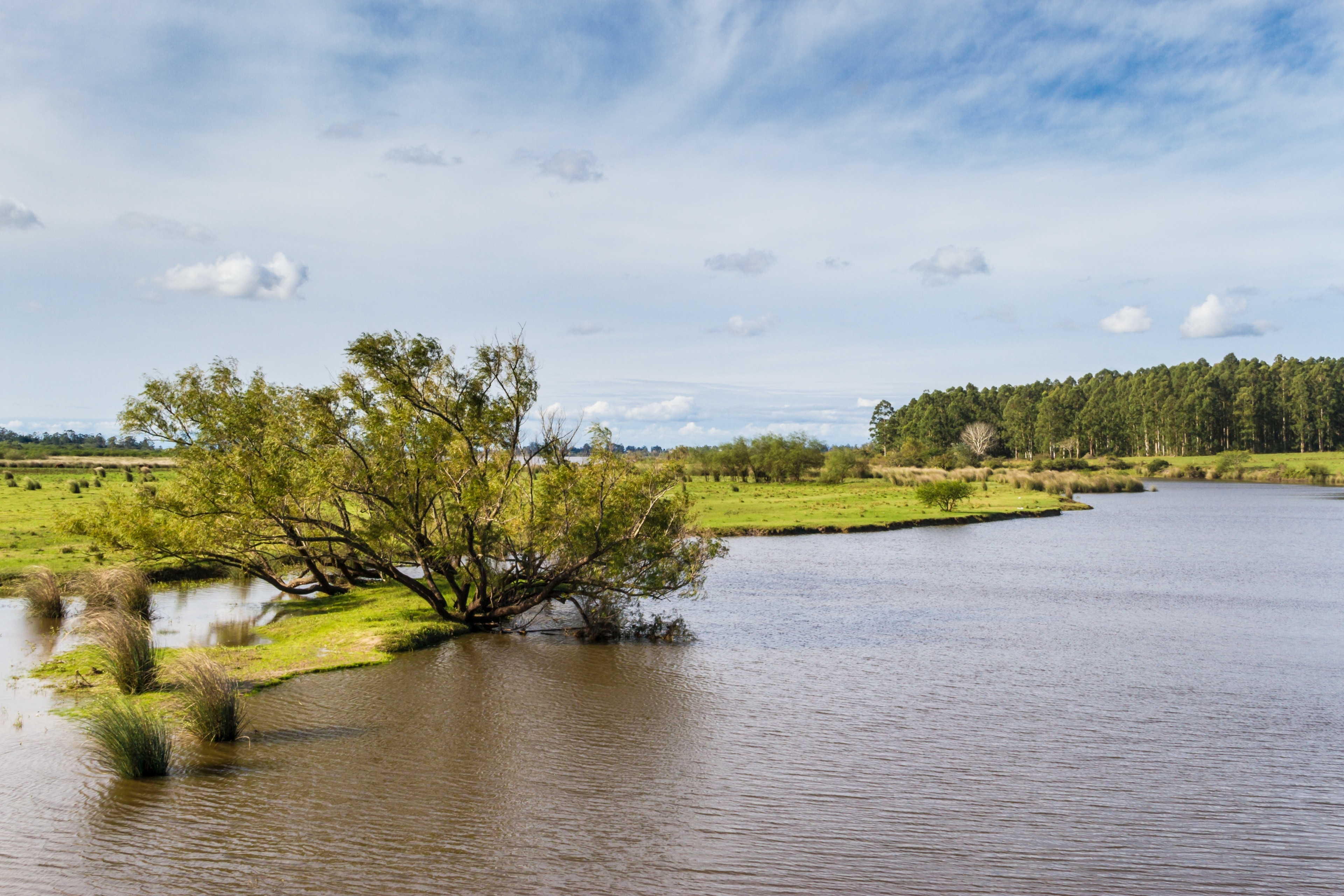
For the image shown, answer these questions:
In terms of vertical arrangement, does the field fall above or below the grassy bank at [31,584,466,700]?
above

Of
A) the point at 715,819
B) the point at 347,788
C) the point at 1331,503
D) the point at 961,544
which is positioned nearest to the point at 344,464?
the point at 347,788

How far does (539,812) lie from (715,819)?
113 inches

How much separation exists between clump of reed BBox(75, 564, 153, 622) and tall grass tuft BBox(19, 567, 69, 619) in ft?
2.56

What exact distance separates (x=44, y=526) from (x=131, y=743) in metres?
39.6

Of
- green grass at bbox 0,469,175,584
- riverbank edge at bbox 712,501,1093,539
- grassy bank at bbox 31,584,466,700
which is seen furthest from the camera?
riverbank edge at bbox 712,501,1093,539

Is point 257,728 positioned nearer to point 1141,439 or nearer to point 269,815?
point 269,815

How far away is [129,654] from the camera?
19906 mm

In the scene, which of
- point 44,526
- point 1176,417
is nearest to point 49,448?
point 44,526

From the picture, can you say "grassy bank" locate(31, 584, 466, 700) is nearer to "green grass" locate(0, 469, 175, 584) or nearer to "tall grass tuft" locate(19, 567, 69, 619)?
"tall grass tuft" locate(19, 567, 69, 619)

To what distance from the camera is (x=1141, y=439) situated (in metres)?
179

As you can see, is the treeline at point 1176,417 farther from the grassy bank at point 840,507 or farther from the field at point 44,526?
the field at point 44,526

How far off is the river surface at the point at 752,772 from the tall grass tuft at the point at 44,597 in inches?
28.1

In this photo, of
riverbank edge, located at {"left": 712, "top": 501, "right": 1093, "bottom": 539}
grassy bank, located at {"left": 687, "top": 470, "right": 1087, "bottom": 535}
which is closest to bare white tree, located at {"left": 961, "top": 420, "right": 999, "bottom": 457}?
grassy bank, located at {"left": 687, "top": 470, "right": 1087, "bottom": 535}

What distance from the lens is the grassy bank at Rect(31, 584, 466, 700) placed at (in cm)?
2162
